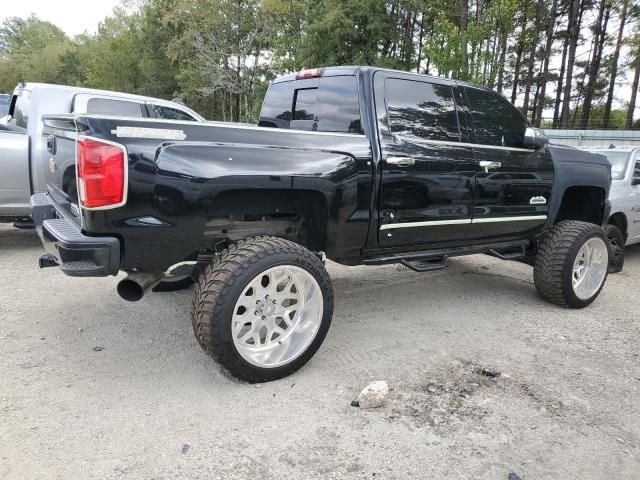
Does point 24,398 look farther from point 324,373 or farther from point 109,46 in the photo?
point 109,46

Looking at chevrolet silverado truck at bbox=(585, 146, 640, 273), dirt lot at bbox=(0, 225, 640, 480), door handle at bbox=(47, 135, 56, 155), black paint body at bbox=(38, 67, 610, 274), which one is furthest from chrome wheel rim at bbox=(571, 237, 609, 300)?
door handle at bbox=(47, 135, 56, 155)

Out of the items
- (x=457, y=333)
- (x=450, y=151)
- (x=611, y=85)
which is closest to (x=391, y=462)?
(x=457, y=333)

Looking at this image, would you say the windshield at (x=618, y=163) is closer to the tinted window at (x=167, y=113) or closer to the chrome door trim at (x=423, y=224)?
the chrome door trim at (x=423, y=224)

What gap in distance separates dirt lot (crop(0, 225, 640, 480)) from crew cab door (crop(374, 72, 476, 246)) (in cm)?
89

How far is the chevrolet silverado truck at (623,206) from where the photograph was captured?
652 cm

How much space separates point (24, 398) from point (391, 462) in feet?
6.94

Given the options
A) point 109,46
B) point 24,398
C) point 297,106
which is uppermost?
point 109,46

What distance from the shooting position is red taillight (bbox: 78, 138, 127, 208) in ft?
8.58

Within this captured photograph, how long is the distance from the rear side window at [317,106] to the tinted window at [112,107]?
9.36 ft

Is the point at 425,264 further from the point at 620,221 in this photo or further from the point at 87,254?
the point at 620,221

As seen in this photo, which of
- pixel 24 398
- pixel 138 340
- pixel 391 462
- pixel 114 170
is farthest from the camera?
pixel 138 340

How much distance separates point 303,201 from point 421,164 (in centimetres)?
100

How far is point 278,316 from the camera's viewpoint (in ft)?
10.5

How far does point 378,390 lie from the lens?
2949 mm
